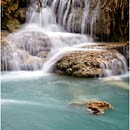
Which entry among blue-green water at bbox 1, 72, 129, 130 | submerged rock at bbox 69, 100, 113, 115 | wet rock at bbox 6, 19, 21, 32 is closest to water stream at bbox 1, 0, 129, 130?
blue-green water at bbox 1, 72, 129, 130

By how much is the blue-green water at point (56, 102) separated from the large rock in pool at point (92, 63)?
492 millimetres

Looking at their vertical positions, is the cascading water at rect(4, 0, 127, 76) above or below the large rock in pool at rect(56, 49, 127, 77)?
above

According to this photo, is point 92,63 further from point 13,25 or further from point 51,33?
point 13,25

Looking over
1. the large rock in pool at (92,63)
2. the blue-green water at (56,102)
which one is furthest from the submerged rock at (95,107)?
the large rock in pool at (92,63)

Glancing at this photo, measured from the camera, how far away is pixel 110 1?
Result: 1050 cm

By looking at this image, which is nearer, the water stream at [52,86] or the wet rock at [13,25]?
the water stream at [52,86]

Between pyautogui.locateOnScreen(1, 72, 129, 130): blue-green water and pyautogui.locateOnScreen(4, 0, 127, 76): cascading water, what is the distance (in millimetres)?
1460

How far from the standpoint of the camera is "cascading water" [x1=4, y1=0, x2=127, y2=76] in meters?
9.73

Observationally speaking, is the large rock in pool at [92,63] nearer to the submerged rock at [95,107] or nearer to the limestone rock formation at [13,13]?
the submerged rock at [95,107]

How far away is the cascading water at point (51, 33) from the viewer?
9725 mm

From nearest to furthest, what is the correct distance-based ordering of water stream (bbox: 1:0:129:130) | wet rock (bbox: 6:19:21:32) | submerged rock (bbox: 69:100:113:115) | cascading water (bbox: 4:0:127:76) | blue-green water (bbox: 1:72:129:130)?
1. blue-green water (bbox: 1:72:129:130)
2. water stream (bbox: 1:0:129:130)
3. submerged rock (bbox: 69:100:113:115)
4. cascading water (bbox: 4:0:127:76)
5. wet rock (bbox: 6:19:21:32)

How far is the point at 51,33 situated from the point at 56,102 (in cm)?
738

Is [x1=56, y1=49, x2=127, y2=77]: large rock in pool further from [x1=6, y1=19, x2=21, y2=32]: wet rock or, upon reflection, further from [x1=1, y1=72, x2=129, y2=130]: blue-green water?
[x1=6, y1=19, x2=21, y2=32]: wet rock

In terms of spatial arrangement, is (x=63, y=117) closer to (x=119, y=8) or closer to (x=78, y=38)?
(x=78, y=38)
